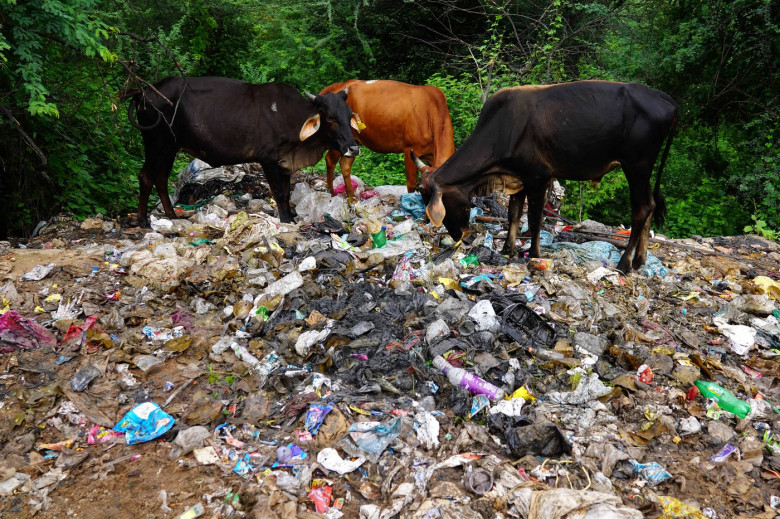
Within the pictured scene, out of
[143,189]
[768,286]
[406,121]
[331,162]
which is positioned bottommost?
[768,286]

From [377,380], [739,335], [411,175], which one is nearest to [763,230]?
[739,335]

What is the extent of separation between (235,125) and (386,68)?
687 centimetres

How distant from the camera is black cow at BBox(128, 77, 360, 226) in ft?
22.2

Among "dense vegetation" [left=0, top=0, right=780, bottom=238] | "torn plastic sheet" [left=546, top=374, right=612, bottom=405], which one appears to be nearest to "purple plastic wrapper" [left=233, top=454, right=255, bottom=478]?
"torn plastic sheet" [left=546, top=374, right=612, bottom=405]

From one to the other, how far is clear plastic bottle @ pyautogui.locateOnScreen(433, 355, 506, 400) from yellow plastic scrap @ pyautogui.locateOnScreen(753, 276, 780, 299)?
3741mm

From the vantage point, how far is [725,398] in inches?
156

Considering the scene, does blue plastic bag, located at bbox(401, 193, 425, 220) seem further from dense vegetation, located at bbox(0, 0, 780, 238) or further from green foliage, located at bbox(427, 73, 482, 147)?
green foliage, located at bbox(427, 73, 482, 147)

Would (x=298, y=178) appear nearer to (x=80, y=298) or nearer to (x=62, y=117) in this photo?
(x=62, y=117)

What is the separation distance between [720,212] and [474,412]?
797 cm

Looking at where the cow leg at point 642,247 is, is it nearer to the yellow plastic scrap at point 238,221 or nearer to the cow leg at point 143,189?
the yellow plastic scrap at point 238,221

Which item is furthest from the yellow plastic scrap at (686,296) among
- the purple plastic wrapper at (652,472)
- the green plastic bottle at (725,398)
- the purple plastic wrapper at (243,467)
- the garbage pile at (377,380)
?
the purple plastic wrapper at (243,467)

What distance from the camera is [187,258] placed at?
18.8 ft

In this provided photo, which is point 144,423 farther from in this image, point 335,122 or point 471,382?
point 335,122

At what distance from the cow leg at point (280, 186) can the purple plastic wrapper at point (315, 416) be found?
3735 mm
